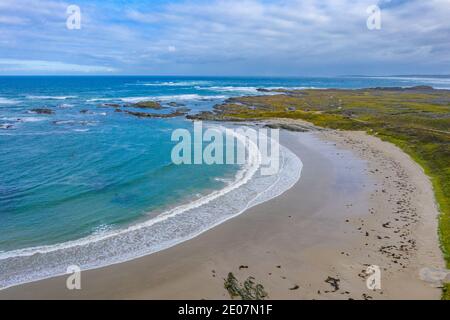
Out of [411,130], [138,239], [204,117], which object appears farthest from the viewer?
[204,117]

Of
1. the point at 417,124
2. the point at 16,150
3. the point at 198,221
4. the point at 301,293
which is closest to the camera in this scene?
the point at 301,293

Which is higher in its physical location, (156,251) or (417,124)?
(417,124)

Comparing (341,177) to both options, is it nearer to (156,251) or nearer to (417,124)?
(156,251)

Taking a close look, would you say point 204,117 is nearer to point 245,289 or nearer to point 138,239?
point 138,239

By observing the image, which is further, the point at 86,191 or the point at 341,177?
the point at 341,177

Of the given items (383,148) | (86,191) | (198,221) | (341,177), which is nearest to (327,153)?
A: (383,148)

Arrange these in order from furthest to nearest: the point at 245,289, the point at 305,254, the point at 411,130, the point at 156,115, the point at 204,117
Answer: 1. the point at 156,115
2. the point at 204,117
3. the point at 411,130
4. the point at 305,254
5. the point at 245,289

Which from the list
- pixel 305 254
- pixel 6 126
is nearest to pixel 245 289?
pixel 305 254

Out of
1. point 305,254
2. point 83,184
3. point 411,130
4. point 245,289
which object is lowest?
point 245,289
